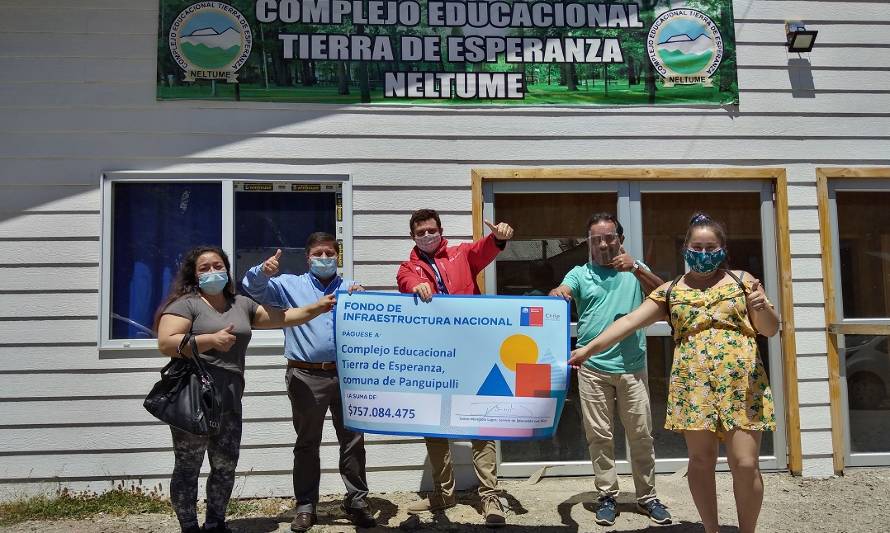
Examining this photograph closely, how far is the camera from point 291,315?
13.4 feet

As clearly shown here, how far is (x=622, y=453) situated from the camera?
5.37 metres

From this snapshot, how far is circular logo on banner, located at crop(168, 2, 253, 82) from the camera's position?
529 centimetres

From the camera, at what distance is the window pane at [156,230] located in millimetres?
5230

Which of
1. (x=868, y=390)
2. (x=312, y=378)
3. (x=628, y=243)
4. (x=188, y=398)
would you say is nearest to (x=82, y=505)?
(x=188, y=398)

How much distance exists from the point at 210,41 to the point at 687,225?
12.6ft

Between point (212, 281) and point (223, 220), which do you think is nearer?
point (212, 281)

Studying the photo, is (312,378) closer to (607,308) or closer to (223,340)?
(223,340)

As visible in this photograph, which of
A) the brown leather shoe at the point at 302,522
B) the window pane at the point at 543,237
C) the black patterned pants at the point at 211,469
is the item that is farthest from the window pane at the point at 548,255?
the black patterned pants at the point at 211,469

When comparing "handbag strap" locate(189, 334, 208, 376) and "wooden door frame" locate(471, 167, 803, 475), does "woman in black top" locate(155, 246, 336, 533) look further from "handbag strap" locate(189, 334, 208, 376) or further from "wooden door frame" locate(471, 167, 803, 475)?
"wooden door frame" locate(471, 167, 803, 475)

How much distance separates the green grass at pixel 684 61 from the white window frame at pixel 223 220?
103 inches

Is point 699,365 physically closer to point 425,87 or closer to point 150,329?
point 425,87

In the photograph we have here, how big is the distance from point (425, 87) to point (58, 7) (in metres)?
2.73

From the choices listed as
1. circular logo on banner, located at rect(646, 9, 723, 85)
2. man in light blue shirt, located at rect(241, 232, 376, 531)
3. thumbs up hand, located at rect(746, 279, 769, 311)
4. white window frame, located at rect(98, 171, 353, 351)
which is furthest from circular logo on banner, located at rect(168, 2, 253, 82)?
thumbs up hand, located at rect(746, 279, 769, 311)

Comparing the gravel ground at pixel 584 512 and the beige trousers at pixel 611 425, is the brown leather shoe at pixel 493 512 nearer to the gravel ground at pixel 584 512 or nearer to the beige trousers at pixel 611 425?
the gravel ground at pixel 584 512
